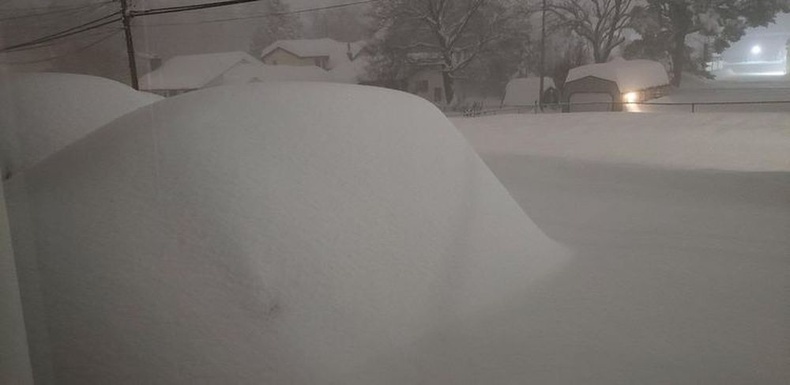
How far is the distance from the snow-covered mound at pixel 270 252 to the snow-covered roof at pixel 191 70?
0.12m

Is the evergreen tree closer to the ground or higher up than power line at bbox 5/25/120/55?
closer to the ground

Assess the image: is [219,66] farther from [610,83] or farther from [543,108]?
[610,83]

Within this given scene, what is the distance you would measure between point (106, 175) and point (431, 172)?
1.29m

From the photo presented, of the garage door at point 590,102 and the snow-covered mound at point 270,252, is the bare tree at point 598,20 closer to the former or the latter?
the garage door at point 590,102

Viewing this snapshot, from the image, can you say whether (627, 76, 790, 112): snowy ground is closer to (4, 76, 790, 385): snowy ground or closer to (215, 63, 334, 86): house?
(4, 76, 790, 385): snowy ground

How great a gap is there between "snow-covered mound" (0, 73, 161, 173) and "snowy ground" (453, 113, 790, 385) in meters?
1.70

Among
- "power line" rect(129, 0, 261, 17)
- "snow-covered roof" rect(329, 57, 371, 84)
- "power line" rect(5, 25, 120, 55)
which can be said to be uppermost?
"power line" rect(129, 0, 261, 17)

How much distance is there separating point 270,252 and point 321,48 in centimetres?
110

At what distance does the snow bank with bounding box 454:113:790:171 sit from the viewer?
2.16 m

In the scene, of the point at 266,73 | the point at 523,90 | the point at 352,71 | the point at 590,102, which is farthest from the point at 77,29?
the point at 590,102

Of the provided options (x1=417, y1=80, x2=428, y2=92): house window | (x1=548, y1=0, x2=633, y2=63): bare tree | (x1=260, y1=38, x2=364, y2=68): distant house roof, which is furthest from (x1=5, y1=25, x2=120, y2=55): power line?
(x1=548, y1=0, x2=633, y2=63): bare tree

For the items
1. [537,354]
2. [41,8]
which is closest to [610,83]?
[537,354]

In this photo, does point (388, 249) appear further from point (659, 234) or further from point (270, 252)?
point (659, 234)

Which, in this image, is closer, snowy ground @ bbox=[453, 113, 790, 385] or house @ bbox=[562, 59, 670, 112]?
snowy ground @ bbox=[453, 113, 790, 385]
